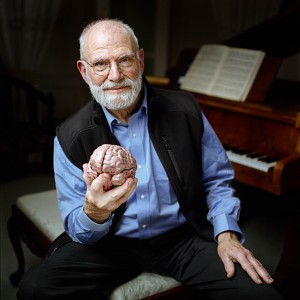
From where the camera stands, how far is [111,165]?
138cm

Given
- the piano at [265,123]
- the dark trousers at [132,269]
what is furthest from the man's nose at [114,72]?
the piano at [265,123]

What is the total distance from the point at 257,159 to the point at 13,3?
350cm

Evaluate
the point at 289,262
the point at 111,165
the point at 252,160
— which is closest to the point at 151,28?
the point at 252,160

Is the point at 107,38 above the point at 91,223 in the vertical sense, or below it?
above

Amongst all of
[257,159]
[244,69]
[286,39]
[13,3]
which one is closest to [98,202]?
[257,159]

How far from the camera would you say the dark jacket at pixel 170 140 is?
169 cm

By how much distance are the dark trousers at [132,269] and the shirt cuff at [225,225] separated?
7cm

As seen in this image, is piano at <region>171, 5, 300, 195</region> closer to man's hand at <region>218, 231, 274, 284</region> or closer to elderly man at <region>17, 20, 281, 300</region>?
elderly man at <region>17, 20, 281, 300</region>

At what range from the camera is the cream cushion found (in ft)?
5.24

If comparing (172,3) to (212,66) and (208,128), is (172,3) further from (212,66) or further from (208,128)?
(208,128)

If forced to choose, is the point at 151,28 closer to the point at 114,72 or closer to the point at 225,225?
the point at 114,72

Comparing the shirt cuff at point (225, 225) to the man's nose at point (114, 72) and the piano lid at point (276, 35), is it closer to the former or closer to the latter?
the man's nose at point (114, 72)

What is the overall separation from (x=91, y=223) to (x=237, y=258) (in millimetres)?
531


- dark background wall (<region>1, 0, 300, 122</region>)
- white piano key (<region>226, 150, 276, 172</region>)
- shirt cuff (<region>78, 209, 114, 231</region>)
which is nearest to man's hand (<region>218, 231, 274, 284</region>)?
shirt cuff (<region>78, 209, 114, 231</region>)
